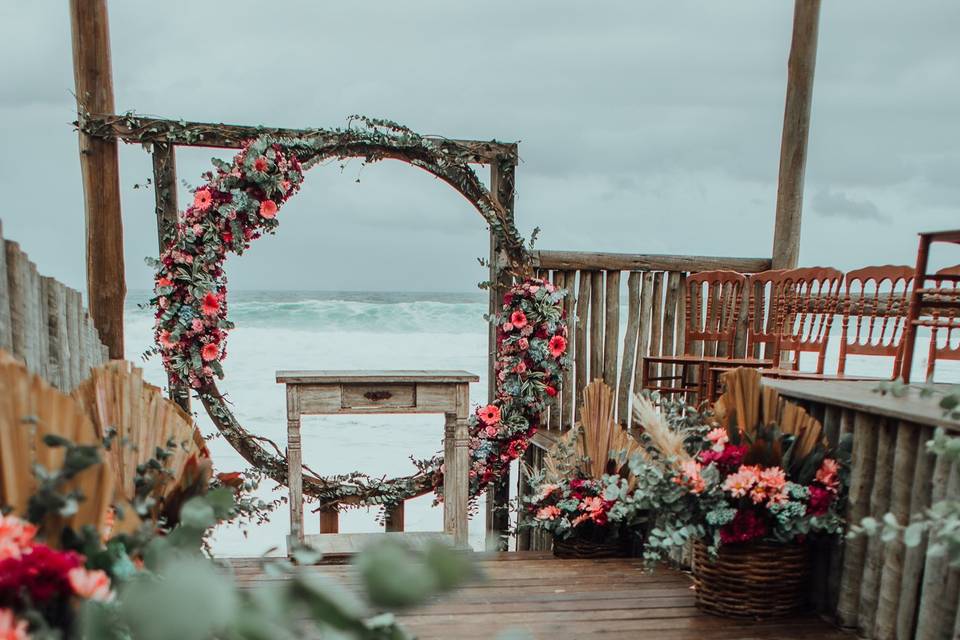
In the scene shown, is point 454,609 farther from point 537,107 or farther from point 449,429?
point 537,107

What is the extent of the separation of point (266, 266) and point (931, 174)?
1895 centimetres

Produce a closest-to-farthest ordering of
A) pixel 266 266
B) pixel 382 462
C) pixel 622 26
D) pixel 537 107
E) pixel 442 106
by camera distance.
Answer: pixel 382 462, pixel 622 26, pixel 537 107, pixel 442 106, pixel 266 266

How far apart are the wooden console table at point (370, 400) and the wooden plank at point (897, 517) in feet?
5.92

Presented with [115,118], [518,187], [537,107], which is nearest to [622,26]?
[537,107]

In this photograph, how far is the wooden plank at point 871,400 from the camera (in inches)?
79.7

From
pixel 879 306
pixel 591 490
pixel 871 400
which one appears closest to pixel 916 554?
pixel 871 400

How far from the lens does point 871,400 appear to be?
2.31 m

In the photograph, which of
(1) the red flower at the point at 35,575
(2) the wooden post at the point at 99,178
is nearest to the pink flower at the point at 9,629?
(1) the red flower at the point at 35,575

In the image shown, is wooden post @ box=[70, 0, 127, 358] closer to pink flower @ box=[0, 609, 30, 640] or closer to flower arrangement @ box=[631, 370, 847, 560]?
flower arrangement @ box=[631, 370, 847, 560]

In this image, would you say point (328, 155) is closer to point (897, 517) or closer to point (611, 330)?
point (611, 330)

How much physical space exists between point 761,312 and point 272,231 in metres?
2.88

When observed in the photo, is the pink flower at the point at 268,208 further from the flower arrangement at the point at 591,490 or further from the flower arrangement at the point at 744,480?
the flower arrangement at the point at 744,480

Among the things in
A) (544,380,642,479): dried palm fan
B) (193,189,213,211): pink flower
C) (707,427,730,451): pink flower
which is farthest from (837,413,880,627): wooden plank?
(193,189,213,211): pink flower

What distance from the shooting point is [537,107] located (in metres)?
18.3
